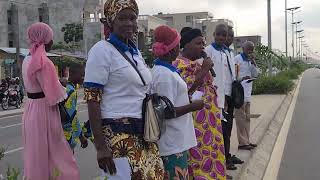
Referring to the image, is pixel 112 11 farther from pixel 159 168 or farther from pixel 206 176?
pixel 206 176

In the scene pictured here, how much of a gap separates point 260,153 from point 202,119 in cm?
364

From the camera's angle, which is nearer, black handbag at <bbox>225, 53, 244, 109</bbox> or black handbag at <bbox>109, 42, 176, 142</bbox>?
black handbag at <bbox>109, 42, 176, 142</bbox>

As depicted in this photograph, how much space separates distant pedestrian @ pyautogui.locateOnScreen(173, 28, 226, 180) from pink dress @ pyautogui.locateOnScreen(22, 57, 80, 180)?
1093 millimetres

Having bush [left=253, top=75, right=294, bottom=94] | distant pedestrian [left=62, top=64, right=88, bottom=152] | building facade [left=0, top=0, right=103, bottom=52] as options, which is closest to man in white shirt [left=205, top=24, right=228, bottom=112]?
distant pedestrian [left=62, top=64, right=88, bottom=152]

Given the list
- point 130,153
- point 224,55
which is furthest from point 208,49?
point 130,153

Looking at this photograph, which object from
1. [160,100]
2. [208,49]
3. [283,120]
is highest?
[208,49]

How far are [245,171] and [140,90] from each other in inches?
150

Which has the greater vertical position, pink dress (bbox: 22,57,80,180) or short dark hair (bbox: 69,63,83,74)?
short dark hair (bbox: 69,63,83,74)

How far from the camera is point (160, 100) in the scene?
3.43m

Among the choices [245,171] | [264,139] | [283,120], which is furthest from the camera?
[283,120]

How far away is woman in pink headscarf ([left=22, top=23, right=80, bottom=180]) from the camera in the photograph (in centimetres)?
387

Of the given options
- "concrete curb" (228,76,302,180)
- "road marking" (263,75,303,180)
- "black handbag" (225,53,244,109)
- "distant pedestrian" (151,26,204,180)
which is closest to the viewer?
"distant pedestrian" (151,26,204,180)

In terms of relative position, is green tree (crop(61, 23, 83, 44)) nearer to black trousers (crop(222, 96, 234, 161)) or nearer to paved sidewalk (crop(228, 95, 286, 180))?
paved sidewalk (crop(228, 95, 286, 180))

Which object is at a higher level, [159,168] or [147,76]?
[147,76]
